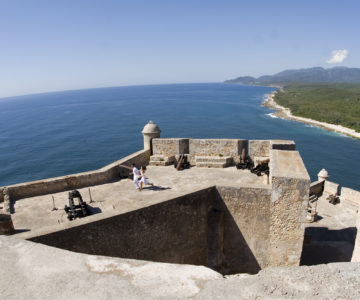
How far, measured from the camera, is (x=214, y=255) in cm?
780

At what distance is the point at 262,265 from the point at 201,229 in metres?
2.23

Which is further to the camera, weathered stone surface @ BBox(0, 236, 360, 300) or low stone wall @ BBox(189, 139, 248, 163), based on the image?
low stone wall @ BBox(189, 139, 248, 163)

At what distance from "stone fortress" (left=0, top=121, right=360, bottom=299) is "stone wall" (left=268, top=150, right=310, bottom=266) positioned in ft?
0.09

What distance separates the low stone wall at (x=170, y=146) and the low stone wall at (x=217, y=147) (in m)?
0.29

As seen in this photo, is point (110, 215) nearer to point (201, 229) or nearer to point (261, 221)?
point (201, 229)

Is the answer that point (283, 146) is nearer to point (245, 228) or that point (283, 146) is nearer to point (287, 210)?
point (287, 210)

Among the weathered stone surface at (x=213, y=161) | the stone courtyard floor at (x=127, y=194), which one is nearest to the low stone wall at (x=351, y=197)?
the stone courtyard floor at (x=127, y=194)

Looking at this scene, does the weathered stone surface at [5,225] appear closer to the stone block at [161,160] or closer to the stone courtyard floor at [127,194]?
the stone courtyard floor at [127,194]

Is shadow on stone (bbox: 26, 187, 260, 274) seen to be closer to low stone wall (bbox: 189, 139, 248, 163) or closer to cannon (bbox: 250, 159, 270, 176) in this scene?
cannon (bbox: 250, 159, 270, 176)

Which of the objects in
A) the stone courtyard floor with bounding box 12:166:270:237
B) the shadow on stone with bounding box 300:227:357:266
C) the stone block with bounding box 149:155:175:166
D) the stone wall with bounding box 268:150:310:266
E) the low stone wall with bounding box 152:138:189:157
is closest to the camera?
the stone wall with bounding box 268:150:310:266

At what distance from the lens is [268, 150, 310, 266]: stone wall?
22.0 ft

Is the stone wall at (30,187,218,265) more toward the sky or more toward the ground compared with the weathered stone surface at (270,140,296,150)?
more toward the ground

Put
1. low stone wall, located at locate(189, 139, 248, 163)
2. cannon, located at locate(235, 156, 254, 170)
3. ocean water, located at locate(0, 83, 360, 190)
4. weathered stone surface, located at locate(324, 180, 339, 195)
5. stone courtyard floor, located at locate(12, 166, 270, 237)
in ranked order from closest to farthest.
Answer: stone courtyard floor, located at locate(12, 166, 270, 237)
cannon, located at locate(235, 156, 254, 170)
low stone wall, located at locate(189, 139, 248, 163)
weathered stone surface, located at locate(324, 180, 339, 195)
ocean water, located at locate(0, 83, 360, 190)

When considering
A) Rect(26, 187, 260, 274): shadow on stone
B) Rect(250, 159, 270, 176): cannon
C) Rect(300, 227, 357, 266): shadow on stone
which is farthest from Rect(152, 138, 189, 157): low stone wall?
Rect(300, 227, 357, 266): shadow on stone
